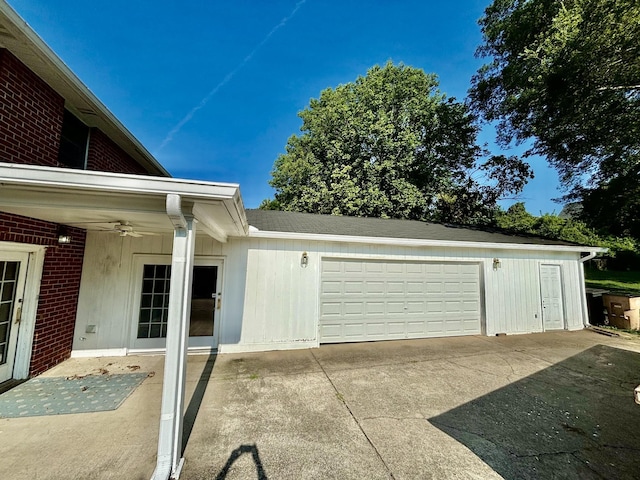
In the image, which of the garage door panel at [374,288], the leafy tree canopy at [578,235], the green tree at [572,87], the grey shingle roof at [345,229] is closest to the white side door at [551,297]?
the grey shingle roof at [345,229]

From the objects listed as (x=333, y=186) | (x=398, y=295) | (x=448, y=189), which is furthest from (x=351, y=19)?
(x=398, y=295)

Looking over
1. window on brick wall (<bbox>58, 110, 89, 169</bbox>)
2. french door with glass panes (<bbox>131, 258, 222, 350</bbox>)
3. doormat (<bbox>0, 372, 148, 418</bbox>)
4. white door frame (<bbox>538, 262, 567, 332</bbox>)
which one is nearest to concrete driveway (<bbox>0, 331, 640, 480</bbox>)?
doormat (<bbox>0, 372, 148, 418</bbox>)

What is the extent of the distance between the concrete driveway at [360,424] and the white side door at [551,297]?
2.82 metres

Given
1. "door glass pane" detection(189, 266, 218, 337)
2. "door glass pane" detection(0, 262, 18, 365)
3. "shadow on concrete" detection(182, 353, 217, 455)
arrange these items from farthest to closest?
1. "door glass pane" detection(189, 266, 218, 337)
2. "door glass pane" detection(0, 262, 18, 365)
3. "shadow on concrete" detection(182, 353, 217, 455)

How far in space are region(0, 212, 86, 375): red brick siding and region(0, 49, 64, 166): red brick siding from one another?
0.93 meters

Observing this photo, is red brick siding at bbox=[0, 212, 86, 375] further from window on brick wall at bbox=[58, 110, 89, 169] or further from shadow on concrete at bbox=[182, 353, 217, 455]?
shadow on concrete at bbox=[182, 353, 217, 455]

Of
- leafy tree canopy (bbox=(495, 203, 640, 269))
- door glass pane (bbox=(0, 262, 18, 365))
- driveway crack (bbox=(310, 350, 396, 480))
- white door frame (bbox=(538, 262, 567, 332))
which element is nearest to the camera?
driveway crack (bbox=(310, 350, 396, 480))

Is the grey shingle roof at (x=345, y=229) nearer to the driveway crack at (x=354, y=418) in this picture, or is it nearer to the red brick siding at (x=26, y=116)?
the driveway crack at (x=354, y=418)

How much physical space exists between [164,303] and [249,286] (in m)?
1.73

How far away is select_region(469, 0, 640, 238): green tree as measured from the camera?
6.92m

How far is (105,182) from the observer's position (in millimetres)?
2377

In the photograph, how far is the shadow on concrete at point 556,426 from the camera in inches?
103

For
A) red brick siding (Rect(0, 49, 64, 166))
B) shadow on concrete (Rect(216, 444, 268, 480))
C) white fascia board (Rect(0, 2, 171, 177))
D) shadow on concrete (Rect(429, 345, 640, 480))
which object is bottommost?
shadow on concrete (Rect(216, 444, 268, 480))

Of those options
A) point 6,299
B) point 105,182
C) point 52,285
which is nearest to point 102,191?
point 105,182
